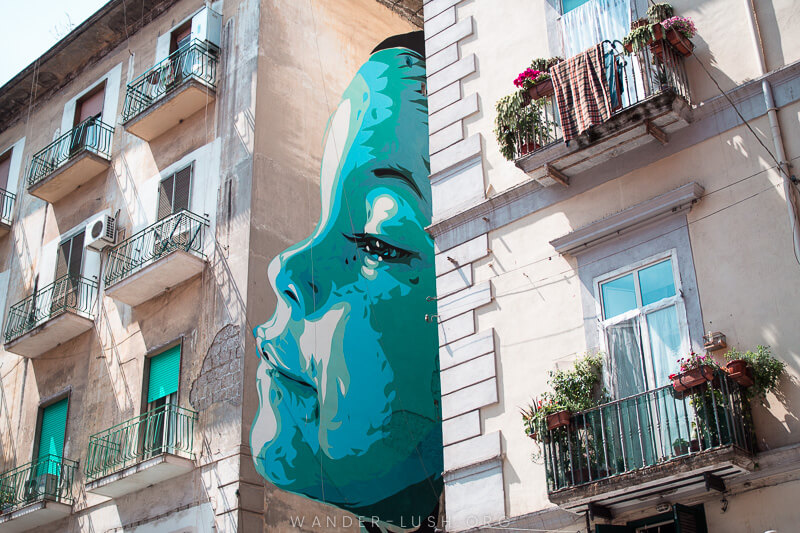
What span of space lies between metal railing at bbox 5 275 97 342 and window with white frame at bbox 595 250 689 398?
1306 centimetres

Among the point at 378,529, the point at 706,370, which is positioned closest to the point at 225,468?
the point at 378,529

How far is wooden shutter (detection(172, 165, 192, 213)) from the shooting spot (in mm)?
20391

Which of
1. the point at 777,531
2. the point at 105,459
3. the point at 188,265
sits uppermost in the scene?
the point at 188,265

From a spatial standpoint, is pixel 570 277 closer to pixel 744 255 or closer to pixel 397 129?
pixel 744 255

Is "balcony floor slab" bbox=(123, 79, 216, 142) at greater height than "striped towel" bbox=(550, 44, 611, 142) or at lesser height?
greater

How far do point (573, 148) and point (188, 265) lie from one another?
9318mm

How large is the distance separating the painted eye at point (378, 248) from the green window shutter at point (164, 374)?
4.16 m

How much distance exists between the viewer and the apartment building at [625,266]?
1039 centimetres

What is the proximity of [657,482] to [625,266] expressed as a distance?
287 centimetres

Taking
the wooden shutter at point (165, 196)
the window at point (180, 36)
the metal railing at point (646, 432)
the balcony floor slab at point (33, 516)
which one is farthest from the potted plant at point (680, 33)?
the balcony floor slab at point (33, 516)

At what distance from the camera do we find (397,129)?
2166cm

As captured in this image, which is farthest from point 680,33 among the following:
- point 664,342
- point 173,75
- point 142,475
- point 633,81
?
point 173,75

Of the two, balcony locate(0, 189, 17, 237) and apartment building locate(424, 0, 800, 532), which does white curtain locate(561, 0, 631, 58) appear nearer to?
apartment building locate(424, 0, 800, 532)

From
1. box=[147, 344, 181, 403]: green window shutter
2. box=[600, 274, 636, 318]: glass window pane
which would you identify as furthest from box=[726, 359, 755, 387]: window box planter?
box=[147, 344, 181, 403]: green window shutter
